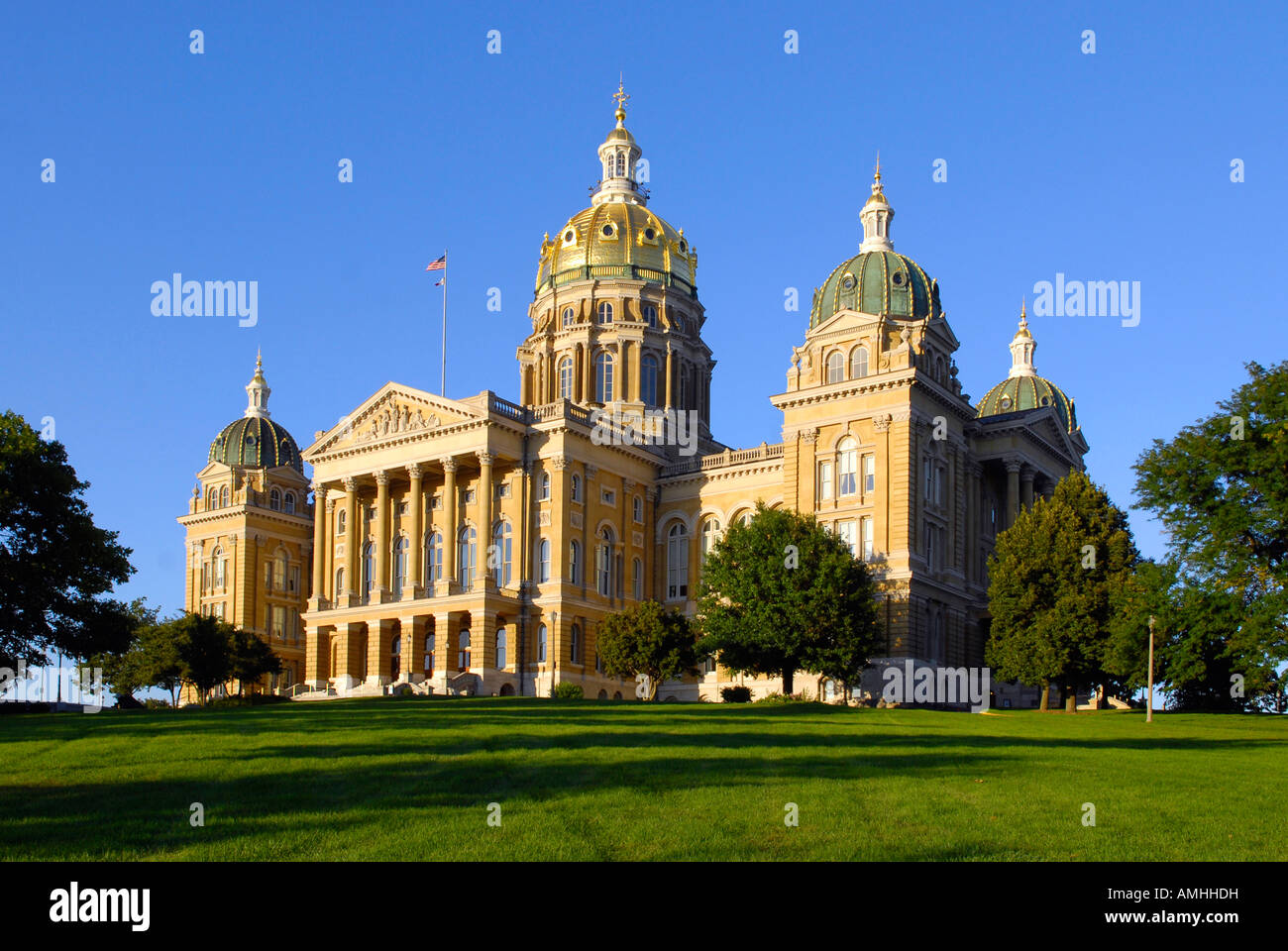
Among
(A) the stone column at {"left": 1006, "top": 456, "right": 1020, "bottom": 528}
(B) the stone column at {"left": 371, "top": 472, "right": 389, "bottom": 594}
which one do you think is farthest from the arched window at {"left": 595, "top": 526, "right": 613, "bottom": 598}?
(A) the stone column at {"left": 1006, "top": 456, "right": 1020, "bottom": 528}

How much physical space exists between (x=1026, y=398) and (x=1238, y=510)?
2051 inches

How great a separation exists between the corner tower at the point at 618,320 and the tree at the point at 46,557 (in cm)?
3918

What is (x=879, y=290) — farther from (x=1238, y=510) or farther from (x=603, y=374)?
(x=1238, y=510)

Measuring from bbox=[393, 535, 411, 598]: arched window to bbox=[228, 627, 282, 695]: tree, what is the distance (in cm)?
A: 857

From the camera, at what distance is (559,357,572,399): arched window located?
308ft

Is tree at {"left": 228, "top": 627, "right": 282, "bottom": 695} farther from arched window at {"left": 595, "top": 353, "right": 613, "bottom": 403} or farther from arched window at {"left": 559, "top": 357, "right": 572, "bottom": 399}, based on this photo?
arched window at {"left": 595, "top": 353, "right": 613, "bottom": 403}

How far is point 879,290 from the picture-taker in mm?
73500

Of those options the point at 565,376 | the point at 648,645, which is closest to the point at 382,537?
the point at 565,376

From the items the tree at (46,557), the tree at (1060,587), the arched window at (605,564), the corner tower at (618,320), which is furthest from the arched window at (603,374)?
the tree at (46,557)

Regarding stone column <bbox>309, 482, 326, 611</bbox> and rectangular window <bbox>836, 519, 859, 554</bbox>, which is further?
stone column <bbox>309, 482, 326, 611</bbox>

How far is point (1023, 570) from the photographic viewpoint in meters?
61.1

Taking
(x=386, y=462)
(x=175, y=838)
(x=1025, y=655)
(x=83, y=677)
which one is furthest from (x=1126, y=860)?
(x=83, y=677)

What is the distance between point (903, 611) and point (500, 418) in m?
23.2

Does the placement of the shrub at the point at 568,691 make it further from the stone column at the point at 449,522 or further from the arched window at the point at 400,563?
the arched window at the point at 400,563
